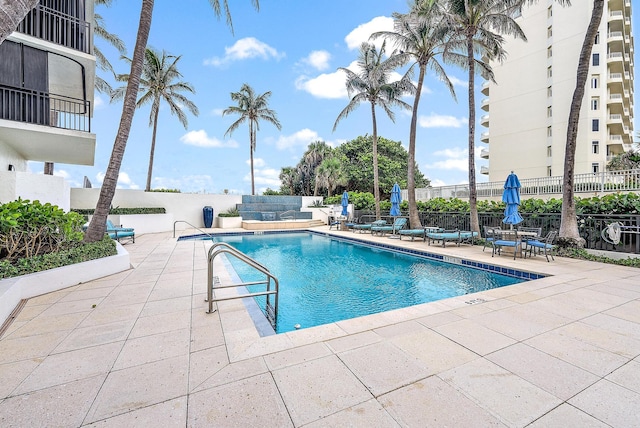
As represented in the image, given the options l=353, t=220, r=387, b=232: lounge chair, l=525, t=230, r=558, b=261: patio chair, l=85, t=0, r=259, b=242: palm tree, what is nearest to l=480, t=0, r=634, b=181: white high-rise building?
l=353, t=220, r=387, b=232: lounge chair

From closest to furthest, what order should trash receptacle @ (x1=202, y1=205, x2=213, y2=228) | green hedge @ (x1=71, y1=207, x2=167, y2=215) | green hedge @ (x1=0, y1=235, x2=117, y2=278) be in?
green hedge @ (x1=0, y1=235, x2=117, y2=278), green hedge @ (x1=71, y1=207, x2=167, y2=215), trash receptacle @ (x1=202, y1=205, x2=213, y2=228)

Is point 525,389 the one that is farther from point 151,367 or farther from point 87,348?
point 87,348

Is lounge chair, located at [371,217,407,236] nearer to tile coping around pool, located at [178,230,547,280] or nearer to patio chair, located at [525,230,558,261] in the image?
tile coping around pool, located at [178,230,547,280]

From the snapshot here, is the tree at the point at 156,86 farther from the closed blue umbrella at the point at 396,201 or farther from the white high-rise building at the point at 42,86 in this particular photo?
the closed blue umbrella at the point at 396,201

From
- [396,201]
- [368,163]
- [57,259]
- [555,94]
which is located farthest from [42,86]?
[555,94]

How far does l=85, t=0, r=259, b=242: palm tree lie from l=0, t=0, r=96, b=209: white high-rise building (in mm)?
2309

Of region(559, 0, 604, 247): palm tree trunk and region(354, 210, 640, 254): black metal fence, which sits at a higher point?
region(559, 0, 604, 247): palm tree trunk

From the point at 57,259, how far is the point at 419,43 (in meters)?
13.6

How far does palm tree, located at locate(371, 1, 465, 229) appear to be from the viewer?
37.3 ft

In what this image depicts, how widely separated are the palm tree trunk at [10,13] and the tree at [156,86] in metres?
17.5

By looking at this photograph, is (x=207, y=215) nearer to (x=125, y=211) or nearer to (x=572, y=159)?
(x=125, y=211)

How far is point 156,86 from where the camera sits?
59.2ft

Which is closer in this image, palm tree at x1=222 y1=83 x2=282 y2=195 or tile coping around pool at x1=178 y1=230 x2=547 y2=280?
tile coping around pool at x1=178 y1=230 x2=547 y2=280

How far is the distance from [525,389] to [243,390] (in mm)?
2104
